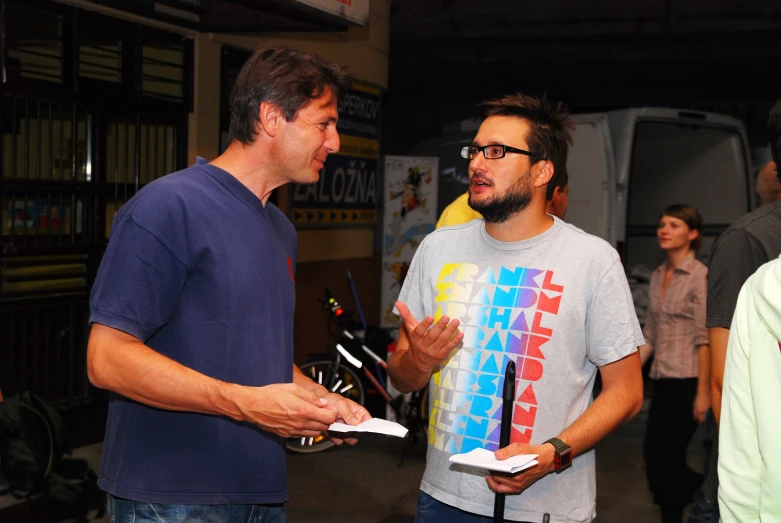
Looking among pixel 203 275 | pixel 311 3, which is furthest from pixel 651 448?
pixel 203 275

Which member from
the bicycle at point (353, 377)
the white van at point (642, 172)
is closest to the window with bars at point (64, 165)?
the bicycle at point (353, 377)

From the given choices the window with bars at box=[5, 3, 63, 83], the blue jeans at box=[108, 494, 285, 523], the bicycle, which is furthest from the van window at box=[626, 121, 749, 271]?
the blue jeans at box=[108, 494, 285, 523]

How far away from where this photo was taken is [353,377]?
786 centimetres

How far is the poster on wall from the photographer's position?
32.5 ft

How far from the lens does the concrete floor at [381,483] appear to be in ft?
20.2

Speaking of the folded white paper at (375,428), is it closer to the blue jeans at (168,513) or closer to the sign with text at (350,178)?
the blue jeans at (168,513)

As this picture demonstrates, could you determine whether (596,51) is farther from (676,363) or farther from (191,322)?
(191,322)

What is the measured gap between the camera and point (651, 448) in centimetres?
546

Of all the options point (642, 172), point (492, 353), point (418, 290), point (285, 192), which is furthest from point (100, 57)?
point (642, 172)

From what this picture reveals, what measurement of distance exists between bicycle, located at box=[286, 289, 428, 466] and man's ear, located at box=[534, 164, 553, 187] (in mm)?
4533

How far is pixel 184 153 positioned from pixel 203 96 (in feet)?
1.75

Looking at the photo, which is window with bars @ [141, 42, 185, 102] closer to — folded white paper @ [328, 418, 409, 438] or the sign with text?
the sign with text

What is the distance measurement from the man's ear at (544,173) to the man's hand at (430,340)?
0.61 m

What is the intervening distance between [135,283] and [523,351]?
1.16m
